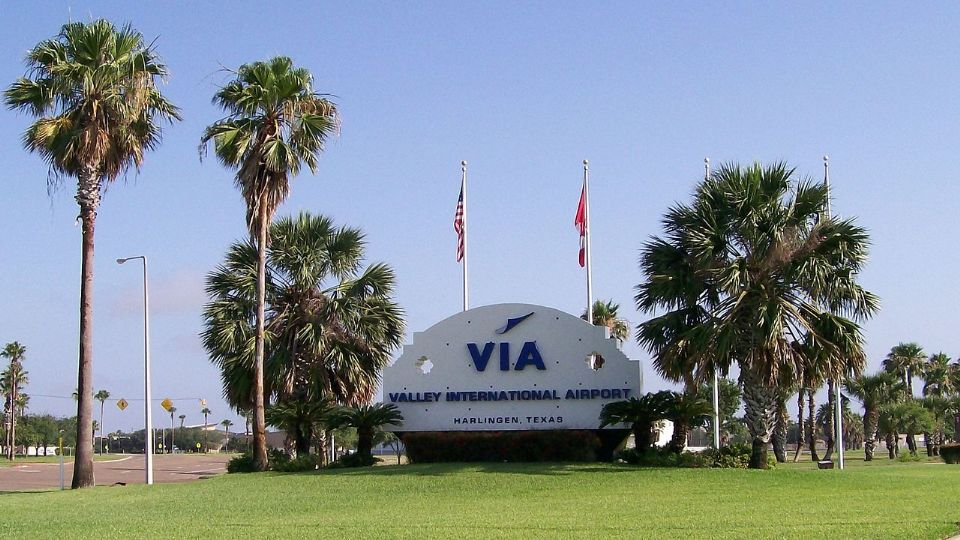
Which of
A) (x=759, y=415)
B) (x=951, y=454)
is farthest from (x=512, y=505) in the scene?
(x=951, y=454)

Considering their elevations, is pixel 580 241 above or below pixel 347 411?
above

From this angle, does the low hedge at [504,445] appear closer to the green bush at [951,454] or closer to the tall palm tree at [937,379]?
the green bush at [951,454]

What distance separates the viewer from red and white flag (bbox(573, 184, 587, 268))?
34750mm

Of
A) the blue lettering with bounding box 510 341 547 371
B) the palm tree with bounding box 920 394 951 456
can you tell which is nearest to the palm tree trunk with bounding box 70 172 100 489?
the blue lettering with bounding box 510 341 547 371

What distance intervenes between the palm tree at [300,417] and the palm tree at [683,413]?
10164mm

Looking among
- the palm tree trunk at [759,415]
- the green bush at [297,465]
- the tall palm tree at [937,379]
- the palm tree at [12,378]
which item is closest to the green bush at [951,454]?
the palm tree trunk at [759,415]

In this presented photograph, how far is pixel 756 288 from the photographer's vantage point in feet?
91.8

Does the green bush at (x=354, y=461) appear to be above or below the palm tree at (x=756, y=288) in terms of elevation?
below

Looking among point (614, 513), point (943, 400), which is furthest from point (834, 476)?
point (943, 400)

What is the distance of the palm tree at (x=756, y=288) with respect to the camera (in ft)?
89.7

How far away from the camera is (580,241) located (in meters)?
Answer: 34.9

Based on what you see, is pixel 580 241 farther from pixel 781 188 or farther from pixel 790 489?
pixel 790 489

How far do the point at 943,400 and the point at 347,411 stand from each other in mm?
45634

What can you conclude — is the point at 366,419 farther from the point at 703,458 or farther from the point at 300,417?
the point at 703,458
